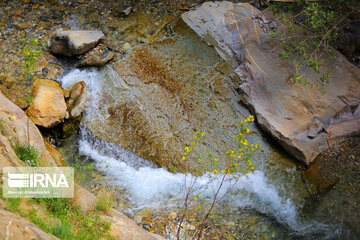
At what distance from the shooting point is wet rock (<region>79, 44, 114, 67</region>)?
593 cm

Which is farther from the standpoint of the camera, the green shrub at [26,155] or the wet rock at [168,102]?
the wet rock at [168,102]

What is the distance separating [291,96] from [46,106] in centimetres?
405

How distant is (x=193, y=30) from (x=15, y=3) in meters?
3.82

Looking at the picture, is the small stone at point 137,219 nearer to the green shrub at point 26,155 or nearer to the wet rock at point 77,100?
the green shrub at point 26,155

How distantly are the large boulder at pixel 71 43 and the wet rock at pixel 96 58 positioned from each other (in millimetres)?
106

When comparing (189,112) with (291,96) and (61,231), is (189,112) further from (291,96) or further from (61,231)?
(61,231)

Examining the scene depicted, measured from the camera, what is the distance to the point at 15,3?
22.5 ft

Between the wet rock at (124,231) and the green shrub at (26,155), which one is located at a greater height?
the green shrub at (26,155)

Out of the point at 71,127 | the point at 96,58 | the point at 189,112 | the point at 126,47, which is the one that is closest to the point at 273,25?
the point at 189,112

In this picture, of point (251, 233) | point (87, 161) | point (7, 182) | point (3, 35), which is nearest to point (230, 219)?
point (251, 233)

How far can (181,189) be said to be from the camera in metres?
4.78

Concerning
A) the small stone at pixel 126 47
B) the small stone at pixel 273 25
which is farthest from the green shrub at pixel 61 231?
the small stone at pixel 273 25

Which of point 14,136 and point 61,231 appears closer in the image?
point 61,231

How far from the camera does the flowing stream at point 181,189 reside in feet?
15.1
